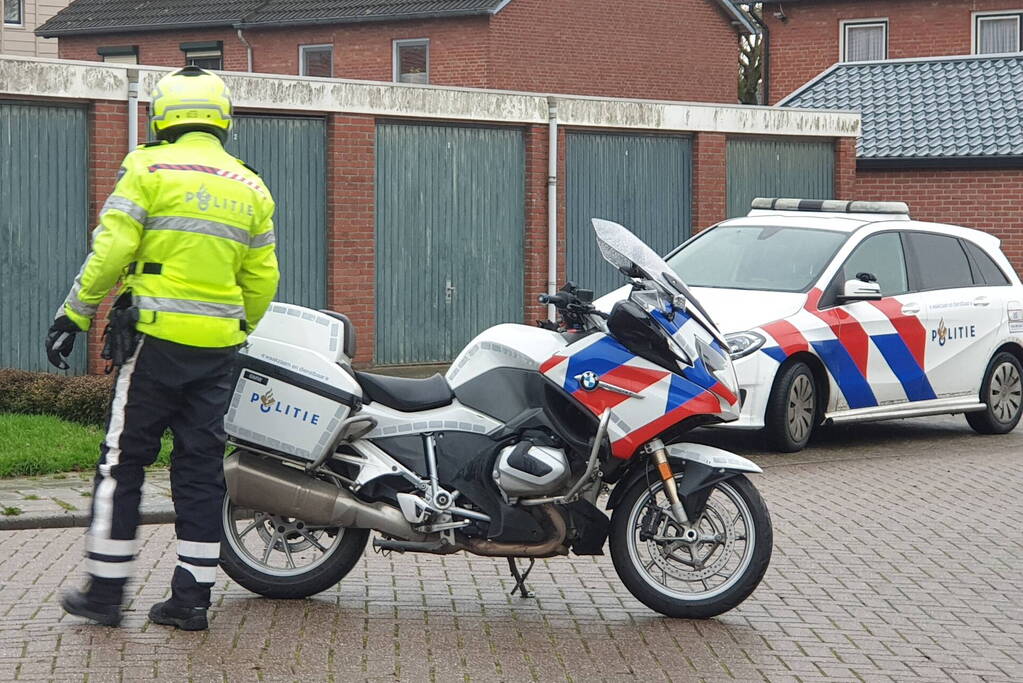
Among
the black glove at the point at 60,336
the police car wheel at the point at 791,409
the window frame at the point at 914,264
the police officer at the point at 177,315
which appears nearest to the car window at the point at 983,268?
the window frame at the point at 914,264

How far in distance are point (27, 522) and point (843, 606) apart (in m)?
4.19

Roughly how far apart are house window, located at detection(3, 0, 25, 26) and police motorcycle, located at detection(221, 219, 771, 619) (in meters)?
33.0

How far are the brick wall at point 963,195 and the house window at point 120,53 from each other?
60.7 ft

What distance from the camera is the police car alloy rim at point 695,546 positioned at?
6379 mm

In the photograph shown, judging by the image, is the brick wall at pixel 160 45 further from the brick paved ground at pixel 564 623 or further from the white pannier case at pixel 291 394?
the white pannier case at pixel 291 394

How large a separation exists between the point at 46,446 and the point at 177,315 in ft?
15.8

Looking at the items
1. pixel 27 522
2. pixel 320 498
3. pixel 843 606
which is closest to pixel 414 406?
pixel 320 498

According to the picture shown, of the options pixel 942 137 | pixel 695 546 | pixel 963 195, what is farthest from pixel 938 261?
pixel 942 137

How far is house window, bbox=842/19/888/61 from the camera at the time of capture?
33.3 meters

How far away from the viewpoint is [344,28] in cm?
3291

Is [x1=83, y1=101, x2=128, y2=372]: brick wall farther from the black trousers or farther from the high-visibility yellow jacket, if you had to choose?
the high-visibility yellow jacket

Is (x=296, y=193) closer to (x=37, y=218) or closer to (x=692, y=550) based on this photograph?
(x=37, y=218)

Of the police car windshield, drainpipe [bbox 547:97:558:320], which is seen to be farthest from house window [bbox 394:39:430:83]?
the police car windshield

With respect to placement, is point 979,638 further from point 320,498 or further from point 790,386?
point 790,386
